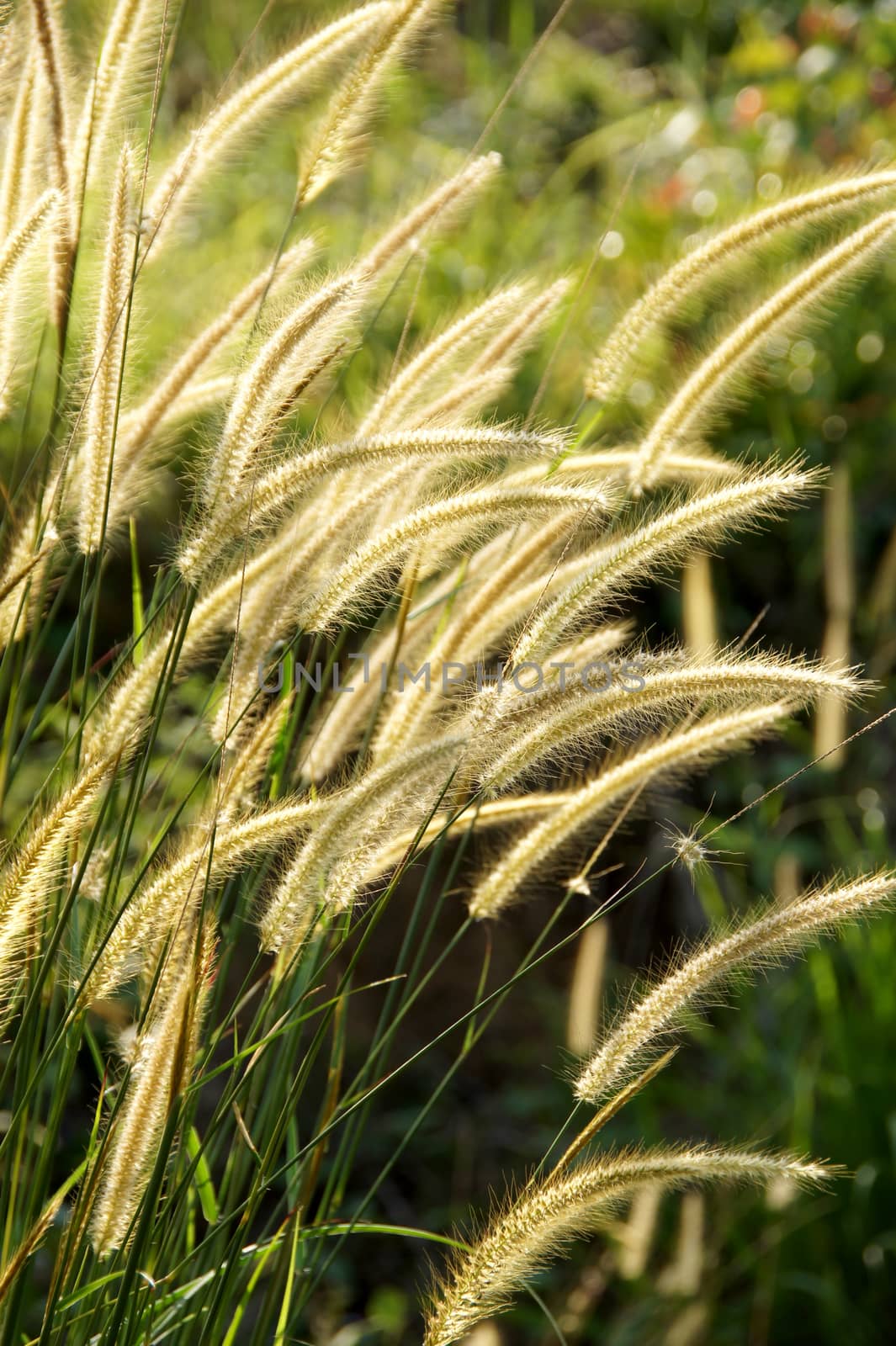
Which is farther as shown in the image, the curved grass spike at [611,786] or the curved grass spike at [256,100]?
the curved grass spike at [256,100]

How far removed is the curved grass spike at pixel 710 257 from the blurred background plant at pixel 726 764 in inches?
2.6

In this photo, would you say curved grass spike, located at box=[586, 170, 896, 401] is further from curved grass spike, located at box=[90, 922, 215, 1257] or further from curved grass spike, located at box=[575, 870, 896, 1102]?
curved grass spike, located at box=[90, 922, 215, 1257]

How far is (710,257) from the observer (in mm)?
1127

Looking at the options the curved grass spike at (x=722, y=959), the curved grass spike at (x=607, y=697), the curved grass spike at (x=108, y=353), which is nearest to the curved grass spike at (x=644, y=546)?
the curved grass spike at (x=607, y=697)

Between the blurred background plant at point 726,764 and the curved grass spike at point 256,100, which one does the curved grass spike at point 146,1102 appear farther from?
the curved grass spike at point 256,100

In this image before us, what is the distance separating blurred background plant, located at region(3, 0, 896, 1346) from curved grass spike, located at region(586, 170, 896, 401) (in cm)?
7

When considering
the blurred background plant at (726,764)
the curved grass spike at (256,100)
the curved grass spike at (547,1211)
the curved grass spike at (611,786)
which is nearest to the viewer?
the curved grass spike at (547,1211)

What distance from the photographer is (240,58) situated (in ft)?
3.50

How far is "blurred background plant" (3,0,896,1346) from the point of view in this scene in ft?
6.50

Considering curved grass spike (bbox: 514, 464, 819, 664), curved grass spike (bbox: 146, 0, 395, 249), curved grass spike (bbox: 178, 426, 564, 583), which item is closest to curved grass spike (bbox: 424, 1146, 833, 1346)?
curved grass spike (bbox: 514, 464, 819, 664)

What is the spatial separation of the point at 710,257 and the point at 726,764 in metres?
2.08

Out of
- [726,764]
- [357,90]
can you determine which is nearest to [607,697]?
[357,90]

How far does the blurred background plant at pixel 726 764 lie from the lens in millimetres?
1982

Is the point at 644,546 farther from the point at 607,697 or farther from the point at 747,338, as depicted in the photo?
the point at 747,338
